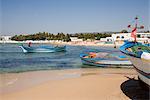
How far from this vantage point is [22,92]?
1166cm

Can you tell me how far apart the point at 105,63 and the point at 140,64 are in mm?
13157

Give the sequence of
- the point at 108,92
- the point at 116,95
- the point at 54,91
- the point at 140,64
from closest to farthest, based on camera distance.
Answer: the point at 140,64 < the point at 116,95 < the point at 108,92 < the point at 54,91

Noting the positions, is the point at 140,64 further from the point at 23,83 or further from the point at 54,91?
the point at 23,83

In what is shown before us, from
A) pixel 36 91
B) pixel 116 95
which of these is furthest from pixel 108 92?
pixel 36 91

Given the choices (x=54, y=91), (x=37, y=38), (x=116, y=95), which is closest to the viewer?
(x=116, y=95)

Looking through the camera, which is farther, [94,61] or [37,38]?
[37,38]

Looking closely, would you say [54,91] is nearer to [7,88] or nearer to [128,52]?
[7,88]

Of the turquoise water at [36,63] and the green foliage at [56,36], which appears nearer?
the turquoise water at [36,63]

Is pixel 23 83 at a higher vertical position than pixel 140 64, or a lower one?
lower

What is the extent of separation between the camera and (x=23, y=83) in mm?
14531

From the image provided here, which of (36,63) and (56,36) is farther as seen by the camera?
(56,36)

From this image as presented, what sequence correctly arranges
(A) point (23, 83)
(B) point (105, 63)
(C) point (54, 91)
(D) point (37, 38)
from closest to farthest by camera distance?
1. (C) point (54, 91)
2. (A) point (23, 83)
3. (B) point (105, 63)
4. (D) point (37, 38)

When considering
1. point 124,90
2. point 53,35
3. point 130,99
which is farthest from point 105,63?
point 53,35

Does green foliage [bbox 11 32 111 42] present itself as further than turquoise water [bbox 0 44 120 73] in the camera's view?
Yes
